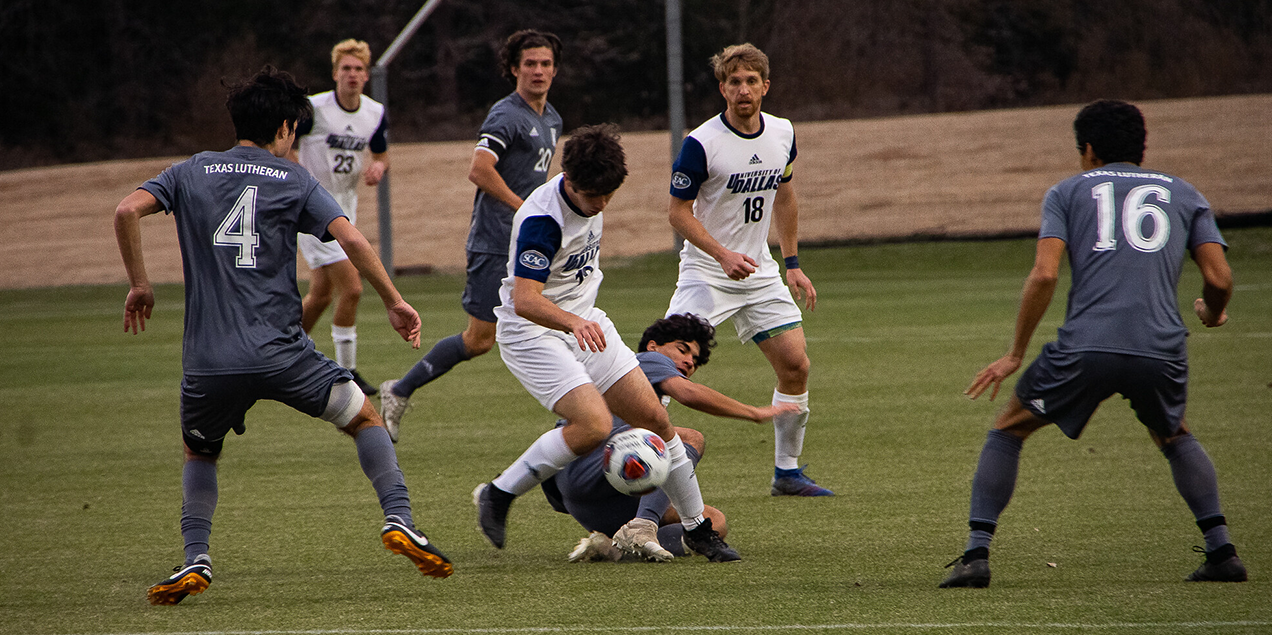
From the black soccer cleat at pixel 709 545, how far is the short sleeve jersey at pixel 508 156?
3350 mm

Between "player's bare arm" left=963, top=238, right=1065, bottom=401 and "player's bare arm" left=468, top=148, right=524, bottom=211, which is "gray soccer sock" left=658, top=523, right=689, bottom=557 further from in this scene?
"player's bare arm" left=468, top=148, right=524, bottom=211

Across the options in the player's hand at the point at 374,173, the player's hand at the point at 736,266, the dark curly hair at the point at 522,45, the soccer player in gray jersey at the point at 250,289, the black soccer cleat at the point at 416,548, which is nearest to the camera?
the black soccer cleat at the point at 416,548

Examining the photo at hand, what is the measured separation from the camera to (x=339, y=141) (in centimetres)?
1086

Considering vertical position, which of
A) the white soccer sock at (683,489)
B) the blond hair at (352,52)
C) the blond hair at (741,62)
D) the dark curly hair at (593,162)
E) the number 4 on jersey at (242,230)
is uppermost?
the blond hair at (352,52)

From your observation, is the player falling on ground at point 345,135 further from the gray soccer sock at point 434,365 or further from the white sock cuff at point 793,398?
the white sock cuff at point 793,398

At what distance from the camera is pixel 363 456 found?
5012 mm

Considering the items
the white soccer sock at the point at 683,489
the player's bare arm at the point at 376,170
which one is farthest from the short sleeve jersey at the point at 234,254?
the player's bare arm at the point at 376,170

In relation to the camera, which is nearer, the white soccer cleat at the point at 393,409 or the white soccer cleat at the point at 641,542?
the white soccer cleat at the point at 641,542

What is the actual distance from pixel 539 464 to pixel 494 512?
0.92ft

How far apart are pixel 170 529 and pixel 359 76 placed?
5.50 metres

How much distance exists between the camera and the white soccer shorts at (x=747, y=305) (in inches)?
274

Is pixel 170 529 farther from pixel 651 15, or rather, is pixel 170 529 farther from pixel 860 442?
pixel 651 15

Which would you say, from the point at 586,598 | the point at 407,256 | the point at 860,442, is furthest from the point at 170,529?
the point at 407,256

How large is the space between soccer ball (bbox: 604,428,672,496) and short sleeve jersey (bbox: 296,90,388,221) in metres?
6.15
